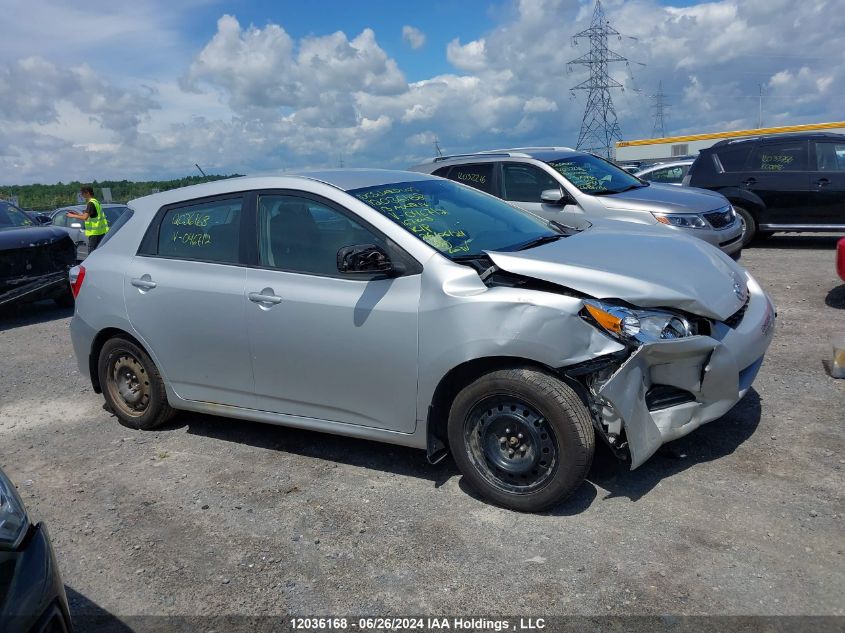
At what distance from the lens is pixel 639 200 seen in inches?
348

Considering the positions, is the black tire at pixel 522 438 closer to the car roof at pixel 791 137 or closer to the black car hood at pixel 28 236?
the black car hood at pixel 28 236

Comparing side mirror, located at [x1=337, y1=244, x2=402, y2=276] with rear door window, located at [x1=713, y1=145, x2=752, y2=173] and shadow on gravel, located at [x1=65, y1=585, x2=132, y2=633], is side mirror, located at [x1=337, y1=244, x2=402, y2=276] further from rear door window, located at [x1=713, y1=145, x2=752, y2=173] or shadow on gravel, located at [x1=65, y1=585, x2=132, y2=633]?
rear door window, located at [x1=713, y1=145, x2=752, y2=173]

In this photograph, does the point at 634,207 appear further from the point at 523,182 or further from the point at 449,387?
the point at 449,387

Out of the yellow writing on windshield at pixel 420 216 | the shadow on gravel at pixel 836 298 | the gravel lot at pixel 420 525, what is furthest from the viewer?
the shadow on gravel at pixel 836 298

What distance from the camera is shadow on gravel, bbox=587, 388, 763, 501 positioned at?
161 inches

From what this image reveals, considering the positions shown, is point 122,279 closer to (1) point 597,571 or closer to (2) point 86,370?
(2) point 86,370

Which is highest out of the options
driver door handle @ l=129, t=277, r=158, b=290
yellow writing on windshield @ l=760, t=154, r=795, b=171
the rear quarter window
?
the rear quarter window

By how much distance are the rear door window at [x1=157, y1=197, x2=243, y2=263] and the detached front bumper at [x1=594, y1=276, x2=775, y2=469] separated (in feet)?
8.32

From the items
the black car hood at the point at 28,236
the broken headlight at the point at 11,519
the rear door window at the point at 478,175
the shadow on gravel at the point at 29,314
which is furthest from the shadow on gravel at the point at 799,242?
the broken headlight at the point at 11,519

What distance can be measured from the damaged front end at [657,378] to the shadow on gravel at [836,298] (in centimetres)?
454

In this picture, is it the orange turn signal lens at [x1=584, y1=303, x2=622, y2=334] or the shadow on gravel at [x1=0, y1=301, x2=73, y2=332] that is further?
the shadow on gravel at [x1=0, y1=301, x2=73, y2=332]

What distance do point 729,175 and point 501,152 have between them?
4.45 m

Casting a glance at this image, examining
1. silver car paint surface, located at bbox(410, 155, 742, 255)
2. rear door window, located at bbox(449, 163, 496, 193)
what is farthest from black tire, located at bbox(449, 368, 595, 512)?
rear door window, located at bbox(449, 163, 496, 193)

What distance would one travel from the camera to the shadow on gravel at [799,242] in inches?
473
